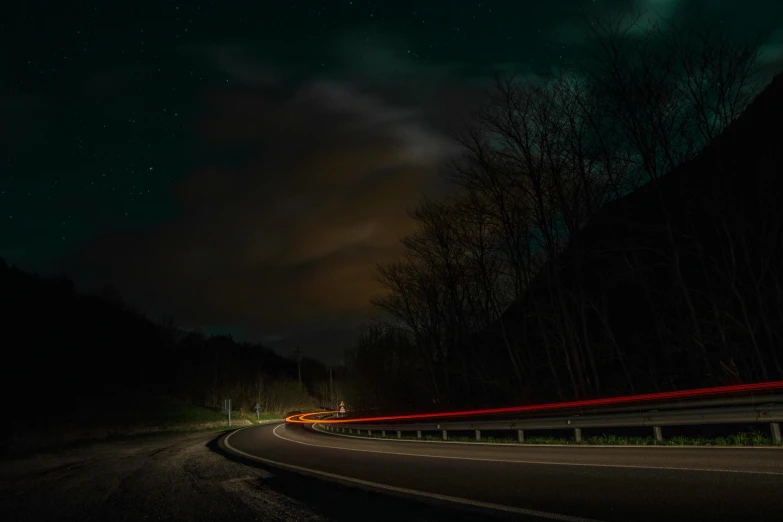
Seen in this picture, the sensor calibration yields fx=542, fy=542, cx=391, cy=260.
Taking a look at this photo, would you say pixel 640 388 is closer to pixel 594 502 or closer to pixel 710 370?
pixel 710 370

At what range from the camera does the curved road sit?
6055 mm

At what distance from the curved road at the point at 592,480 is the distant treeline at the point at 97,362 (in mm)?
48947

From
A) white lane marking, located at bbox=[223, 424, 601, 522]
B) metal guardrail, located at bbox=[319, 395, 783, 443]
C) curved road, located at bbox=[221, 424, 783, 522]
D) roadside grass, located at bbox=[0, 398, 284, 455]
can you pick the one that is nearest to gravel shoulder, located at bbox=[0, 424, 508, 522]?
white lane marking, located at bbox=[223, 424, 601, 522]

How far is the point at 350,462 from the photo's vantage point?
14.0 meters

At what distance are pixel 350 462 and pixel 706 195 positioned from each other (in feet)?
44.2

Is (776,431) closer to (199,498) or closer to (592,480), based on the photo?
(592,480)

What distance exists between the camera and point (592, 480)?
8.28 m

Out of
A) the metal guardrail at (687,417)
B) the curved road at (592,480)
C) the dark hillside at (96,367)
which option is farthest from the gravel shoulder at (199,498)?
the dark hillside at (96,367)

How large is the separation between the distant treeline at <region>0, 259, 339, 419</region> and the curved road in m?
48.9

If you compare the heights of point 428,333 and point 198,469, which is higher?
point 428,333

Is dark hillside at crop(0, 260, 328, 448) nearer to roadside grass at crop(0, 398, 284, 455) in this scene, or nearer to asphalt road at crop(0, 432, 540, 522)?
roadside grass at crop(0, 398, 284, 455)

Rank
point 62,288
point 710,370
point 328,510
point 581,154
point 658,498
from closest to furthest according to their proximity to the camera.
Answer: point 658,498 < point 328,510 < point 710,370 < point 581,154 < point 62,288

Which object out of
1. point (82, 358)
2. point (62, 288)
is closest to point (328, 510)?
point (82, 358)

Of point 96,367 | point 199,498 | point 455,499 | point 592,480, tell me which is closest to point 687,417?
point 592,480
